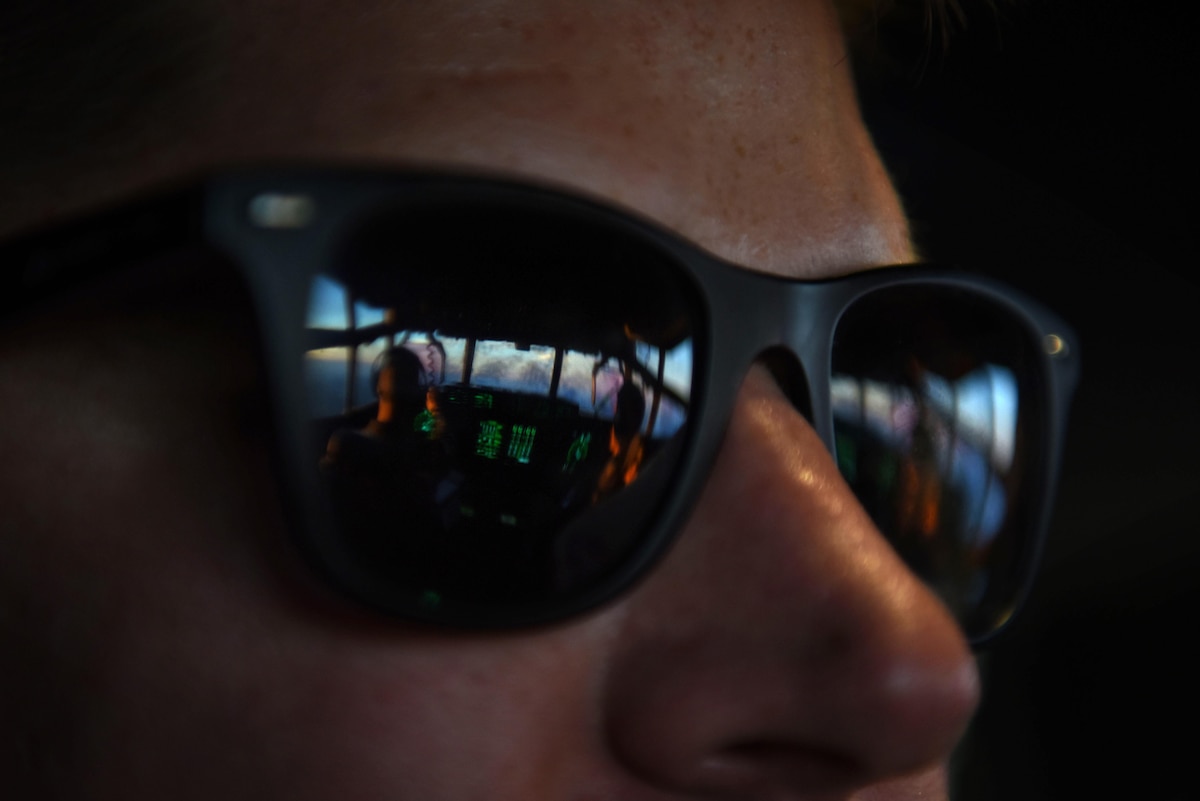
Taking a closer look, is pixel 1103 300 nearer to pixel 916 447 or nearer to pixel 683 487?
pixel 916 447

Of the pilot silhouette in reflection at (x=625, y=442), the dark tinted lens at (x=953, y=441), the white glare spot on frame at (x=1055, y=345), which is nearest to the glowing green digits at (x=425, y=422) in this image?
the pilot silhouette in reflection at (x=625, y=442)

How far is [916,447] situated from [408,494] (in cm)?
51

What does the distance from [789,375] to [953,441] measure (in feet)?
0.99

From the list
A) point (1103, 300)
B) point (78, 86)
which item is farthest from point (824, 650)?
point (1103, 300)

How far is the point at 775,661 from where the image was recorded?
52 centimetres

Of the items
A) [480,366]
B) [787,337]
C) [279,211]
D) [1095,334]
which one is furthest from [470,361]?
[1095,334]

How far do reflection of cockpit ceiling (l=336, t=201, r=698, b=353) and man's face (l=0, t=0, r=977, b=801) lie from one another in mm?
49

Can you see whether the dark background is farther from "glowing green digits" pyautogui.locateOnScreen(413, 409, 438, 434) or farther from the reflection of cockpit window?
"glowing green digits" pyautogui.locateOnScreen(413, 409, 438, 434)

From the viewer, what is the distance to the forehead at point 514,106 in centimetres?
52

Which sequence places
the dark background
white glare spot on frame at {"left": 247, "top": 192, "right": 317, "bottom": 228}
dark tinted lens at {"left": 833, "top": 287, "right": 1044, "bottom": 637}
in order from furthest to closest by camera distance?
the dark background < dark tinted lens at {"left": 833, "top": 287, "right": 1044, "bottom": 637} < white glare spot on frame at {"left": 247, "top": 192, "right": 317, "bottom": 228}

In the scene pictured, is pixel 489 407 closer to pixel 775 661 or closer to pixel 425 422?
pixel 425 422

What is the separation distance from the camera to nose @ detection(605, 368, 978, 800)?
0.51 m

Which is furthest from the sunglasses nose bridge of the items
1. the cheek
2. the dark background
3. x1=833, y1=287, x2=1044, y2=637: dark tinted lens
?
the dark background

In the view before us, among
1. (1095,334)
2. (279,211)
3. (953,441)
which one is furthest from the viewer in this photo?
(1095,334)
